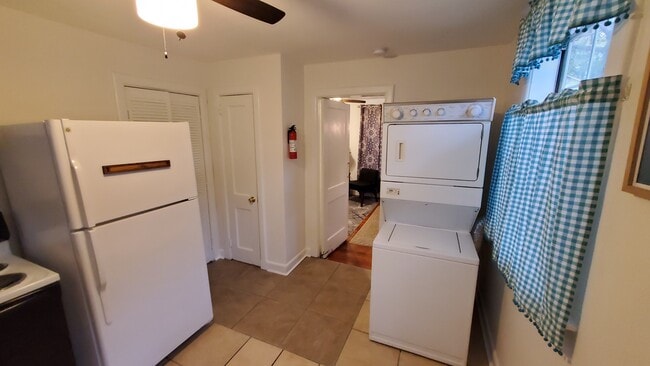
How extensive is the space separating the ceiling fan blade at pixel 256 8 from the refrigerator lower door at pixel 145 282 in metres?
1.27

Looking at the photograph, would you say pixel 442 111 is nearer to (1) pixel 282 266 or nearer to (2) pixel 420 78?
(2) pixel 420 78

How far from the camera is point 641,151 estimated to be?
2.09 ft

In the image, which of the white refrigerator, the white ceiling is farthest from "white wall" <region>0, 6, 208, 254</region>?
the white refrigerator

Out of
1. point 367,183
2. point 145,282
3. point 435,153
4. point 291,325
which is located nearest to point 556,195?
point 435,153

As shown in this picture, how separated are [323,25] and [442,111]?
101cm

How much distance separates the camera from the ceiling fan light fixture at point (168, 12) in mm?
924

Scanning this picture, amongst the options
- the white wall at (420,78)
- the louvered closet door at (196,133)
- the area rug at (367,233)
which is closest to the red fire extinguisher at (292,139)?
the white wall at (420,78)

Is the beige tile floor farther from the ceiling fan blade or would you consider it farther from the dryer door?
the ceiling fan blade

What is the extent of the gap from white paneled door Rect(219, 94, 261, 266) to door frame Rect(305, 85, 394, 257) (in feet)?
2.08

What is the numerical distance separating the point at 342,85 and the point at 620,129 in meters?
2.25

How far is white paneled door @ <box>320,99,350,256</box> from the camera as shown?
9.77 feet

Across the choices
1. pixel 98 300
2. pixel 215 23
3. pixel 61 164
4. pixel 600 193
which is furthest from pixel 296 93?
pixel 600 193

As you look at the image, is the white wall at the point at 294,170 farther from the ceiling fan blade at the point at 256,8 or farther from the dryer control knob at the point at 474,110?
the dryer control knob at the point at 474,110

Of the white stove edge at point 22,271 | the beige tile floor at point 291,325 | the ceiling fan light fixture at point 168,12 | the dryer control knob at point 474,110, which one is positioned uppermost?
the ceiling fan light fixture at point 168,12
